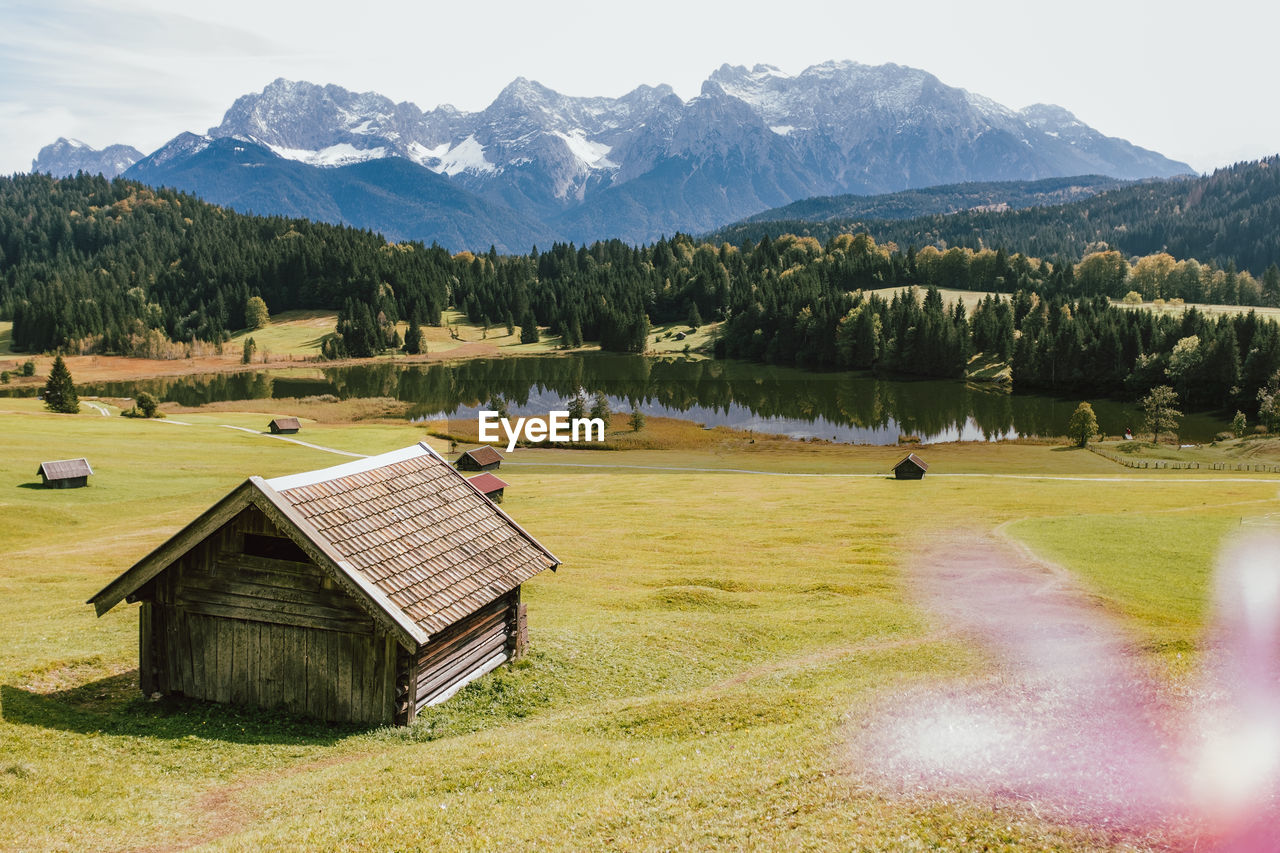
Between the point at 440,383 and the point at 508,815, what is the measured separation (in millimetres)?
152352

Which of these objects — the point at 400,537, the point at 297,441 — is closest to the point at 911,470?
the point at 400,537

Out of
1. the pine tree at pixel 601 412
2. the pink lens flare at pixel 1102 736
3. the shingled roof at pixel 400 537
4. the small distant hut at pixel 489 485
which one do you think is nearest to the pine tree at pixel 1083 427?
the pine tree at pixel 601 412

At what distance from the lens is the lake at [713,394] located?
120m

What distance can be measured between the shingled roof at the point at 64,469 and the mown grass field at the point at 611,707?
234 cm

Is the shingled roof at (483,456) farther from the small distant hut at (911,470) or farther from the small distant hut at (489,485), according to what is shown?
the small distant hut at (911,470)

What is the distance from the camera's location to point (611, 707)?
19.8 m

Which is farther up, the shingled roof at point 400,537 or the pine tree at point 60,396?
the shingled roof at point 400,537

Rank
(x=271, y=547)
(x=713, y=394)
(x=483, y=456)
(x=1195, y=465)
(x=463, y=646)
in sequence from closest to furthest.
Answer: (x=271, y=547) < (x=463, y=646) < (x=483, y=456) < (x=1195, y=465) < (x=713, y=394)

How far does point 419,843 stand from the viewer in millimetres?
12906

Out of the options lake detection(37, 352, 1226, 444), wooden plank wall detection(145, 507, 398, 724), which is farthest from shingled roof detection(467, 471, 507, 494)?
lake detection(37, 352, 1226, 444)

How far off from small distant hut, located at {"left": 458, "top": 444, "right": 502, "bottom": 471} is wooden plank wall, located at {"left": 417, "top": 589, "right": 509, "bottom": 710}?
49114 millimetres

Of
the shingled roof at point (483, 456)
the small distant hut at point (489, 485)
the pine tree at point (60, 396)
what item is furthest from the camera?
the pine tree at point (60, 396)

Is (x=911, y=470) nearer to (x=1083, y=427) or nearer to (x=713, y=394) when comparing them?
(x=1083, y=427)

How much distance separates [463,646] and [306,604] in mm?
4136
